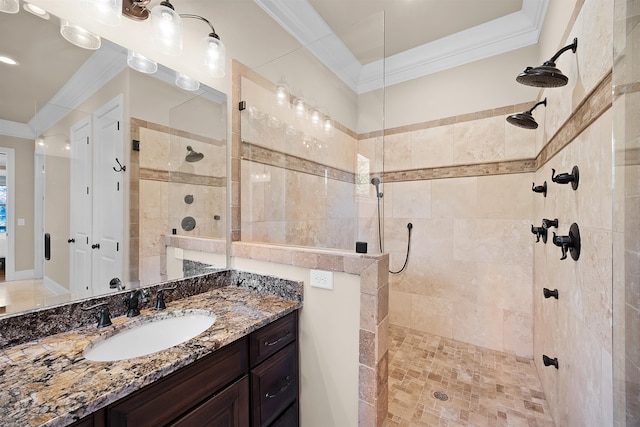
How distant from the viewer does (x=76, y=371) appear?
0.77 metres

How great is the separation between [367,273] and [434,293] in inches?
75.2

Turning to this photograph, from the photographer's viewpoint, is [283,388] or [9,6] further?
[283,388]

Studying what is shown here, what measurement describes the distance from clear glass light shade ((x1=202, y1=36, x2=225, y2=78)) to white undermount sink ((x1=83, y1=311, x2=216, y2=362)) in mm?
1429

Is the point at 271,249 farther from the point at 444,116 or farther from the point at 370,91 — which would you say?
the point at 444,116

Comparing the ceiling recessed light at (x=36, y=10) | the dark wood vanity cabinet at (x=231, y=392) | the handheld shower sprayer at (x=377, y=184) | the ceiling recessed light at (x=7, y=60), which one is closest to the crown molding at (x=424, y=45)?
the handheld shower sprayer at (x=377, y=184)

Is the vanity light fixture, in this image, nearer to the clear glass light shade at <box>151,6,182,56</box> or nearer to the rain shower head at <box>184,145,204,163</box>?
the clear glass light shade at <box>151,6,182,56</box>

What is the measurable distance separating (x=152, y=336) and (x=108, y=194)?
27.3 inches

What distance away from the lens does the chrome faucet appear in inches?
46.1

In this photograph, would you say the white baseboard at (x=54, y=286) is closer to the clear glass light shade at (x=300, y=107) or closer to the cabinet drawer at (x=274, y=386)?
the cabinet drawer at (x=274, y=386)

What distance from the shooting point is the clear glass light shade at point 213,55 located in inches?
59.4

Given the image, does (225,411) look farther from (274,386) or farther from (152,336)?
(152,336)

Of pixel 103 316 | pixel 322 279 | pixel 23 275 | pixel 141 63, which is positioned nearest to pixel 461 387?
pixel 322 279

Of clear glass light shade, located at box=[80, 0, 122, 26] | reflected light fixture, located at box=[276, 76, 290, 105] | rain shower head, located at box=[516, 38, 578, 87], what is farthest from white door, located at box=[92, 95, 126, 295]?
rain shower head, located at box=[516, 38, 578, 87]

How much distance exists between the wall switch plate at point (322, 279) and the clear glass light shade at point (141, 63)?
1.38 m
